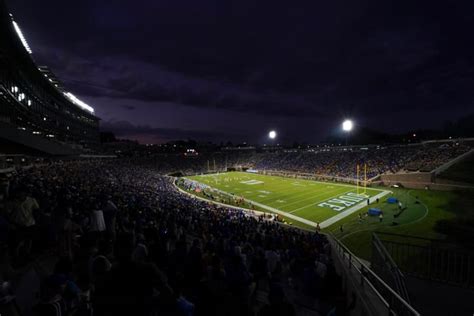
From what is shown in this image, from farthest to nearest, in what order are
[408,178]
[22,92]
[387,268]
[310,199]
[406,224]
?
Result: [408,178], [310,199], [22,92], [406,224], [387,268]

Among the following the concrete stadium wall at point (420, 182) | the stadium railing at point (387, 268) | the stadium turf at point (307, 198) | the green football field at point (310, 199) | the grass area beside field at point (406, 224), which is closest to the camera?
the stadium railing at point (387, 268)

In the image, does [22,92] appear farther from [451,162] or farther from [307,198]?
[451,162]

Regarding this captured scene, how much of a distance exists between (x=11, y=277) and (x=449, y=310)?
10.9 m

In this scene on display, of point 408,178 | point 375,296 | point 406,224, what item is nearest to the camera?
point 375,296

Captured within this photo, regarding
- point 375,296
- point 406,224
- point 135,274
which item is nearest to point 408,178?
point 406,224

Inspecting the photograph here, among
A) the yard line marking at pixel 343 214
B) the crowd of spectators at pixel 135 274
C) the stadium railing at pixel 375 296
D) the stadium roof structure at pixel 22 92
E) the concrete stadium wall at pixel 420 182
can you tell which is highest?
the stadium roof structure at pixel 22 92

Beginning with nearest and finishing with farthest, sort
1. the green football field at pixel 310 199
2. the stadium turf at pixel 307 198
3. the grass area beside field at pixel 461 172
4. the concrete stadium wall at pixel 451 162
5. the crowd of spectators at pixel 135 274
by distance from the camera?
1. the crowd of spectators at pixel 135 274
2. the green football field at pixel 310 199
3. the stadium turf at pixel 307 198
4. the grass area beside field at pixel 461 172
5. the concrete stadium wall at pixel 451 162

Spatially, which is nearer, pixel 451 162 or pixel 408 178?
pixel 408 178

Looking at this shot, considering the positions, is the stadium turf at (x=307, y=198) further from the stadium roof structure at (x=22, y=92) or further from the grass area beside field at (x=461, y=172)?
the stadium roof structure at (x=22, y=92)

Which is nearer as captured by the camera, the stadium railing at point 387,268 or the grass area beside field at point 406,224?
the stadium railing at point 387,268

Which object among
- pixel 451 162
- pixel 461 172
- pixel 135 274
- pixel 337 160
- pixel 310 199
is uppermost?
pixel 337 160

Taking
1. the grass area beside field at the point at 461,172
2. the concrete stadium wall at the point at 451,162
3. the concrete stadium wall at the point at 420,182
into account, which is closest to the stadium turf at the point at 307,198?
the concrete stadium wall at the point at 420,182

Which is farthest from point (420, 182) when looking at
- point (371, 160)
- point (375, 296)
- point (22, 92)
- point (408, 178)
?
point (22, 92)

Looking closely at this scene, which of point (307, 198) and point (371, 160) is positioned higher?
point (371, 160)
